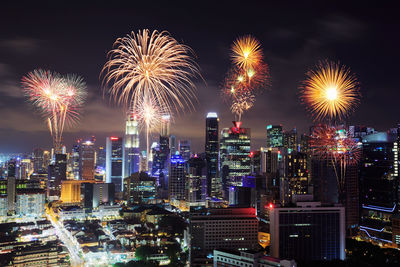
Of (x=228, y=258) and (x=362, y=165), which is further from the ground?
(x=362, y=165)

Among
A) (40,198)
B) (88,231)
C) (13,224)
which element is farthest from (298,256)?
(40,198)

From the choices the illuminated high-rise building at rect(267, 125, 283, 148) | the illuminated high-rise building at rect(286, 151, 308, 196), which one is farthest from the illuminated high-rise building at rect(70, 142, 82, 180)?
the illuminated high-rise building at rect(286, 151, 308, 196)

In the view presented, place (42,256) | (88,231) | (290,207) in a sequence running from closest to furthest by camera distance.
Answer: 1. (290,207)
2. (42,256)
3. (88,231)

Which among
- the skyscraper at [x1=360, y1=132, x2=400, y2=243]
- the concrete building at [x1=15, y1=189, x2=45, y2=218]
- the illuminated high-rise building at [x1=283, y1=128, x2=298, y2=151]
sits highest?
the illuminated high-rise building at [x1=283, y1=128, x2=298, y2=151]

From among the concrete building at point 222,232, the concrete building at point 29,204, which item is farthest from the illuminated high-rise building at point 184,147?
the concrete building at point 222,232

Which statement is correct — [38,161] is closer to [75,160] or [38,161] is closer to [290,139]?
[75,160]

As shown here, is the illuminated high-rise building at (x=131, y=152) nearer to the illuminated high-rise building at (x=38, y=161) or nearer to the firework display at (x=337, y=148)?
the illuminated high-rise building at (x=38, y=161)

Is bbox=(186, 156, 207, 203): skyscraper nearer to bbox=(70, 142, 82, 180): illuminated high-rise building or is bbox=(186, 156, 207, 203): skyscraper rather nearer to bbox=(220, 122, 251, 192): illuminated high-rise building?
bbox=(220, 122, 251, 192): illuminated high-rise building

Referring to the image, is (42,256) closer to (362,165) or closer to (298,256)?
(298,256)
